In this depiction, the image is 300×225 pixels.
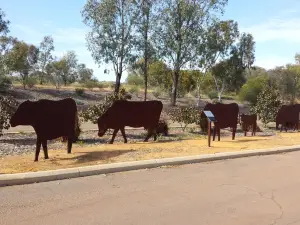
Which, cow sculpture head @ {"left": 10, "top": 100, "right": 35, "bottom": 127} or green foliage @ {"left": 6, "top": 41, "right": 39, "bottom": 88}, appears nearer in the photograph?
cow sculpture head @ {"left": 10, "top": 100, "right": 35, "bottom": 127}

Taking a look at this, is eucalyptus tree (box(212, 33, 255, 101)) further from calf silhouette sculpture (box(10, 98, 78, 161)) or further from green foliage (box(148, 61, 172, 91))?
calf silhouette sculpture (box(10, 98, 78, 161))

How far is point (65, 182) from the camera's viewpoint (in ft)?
24.4

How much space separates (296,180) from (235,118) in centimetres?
872

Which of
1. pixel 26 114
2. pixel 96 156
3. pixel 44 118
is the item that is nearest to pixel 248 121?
pixel 96 156

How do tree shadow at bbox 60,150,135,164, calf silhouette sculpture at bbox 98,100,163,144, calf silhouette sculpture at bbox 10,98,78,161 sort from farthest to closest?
calf silhouette sculpture at bbox 98,100,163,144 < calf silhouette sculpture at bbox 10,98,78,161 < tree shadow at bbox 60,150,135,164

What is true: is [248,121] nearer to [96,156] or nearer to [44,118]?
[96,156]

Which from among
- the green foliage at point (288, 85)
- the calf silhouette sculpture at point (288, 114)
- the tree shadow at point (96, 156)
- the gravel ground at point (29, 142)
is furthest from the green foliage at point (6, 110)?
the green foliage at point (288, 85)

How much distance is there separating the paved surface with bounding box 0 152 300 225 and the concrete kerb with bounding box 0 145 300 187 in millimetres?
224

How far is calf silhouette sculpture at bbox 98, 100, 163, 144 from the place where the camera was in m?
14.9

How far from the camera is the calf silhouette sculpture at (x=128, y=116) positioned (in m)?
14.9

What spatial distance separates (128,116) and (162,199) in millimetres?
8756

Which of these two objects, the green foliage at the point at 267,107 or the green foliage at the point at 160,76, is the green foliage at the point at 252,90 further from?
the green foliage at the point at 267,107

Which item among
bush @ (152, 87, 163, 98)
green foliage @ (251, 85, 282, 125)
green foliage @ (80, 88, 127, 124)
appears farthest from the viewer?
bush @ (152, 87, 163, 98)

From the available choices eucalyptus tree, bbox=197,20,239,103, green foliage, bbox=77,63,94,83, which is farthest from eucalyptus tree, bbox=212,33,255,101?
green foliage, bbox=77,63,94,83
